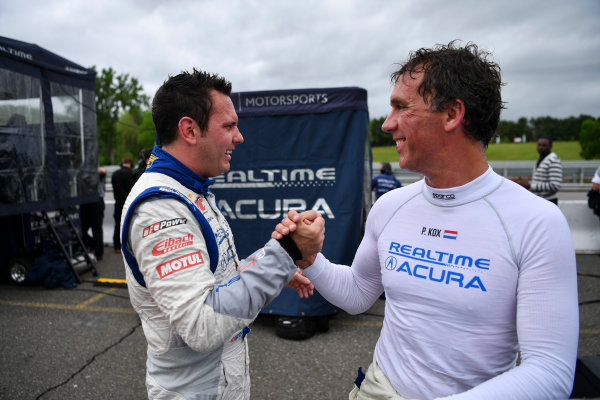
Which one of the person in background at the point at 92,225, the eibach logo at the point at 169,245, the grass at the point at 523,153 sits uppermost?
the grass at the point at 523,153

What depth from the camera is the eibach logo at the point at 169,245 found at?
1265mm

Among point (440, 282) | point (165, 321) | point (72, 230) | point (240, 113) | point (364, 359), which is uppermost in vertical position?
point (240, 113)

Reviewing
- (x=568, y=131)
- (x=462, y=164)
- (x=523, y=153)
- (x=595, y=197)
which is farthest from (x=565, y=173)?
(x=568, y=131)

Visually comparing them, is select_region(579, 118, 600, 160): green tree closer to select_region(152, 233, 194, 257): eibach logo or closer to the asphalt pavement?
the asphalt pavement

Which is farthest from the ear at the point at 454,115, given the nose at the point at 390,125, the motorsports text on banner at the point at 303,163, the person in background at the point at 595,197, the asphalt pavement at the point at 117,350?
the person in background at the point at 595,197

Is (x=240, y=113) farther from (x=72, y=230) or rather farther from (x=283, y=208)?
(x=72, y=230)

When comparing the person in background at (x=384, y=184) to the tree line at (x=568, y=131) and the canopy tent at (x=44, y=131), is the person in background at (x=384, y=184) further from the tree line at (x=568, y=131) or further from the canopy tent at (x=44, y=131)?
the tree line at (x=568, y=131)

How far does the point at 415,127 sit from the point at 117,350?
153 inches

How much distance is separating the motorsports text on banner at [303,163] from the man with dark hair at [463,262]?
103 inches

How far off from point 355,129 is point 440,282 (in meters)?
3.02

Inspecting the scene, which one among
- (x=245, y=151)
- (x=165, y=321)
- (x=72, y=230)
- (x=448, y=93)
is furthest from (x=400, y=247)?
(x=72, y=230)

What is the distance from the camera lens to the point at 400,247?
147 cm

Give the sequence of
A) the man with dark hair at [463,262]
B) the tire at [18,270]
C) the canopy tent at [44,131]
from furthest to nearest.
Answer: the tire at [18,270], the canopy tent at [44,131], the man with dark hair at [463,262]

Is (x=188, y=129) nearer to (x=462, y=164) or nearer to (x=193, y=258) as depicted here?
(x=193, y=258)
